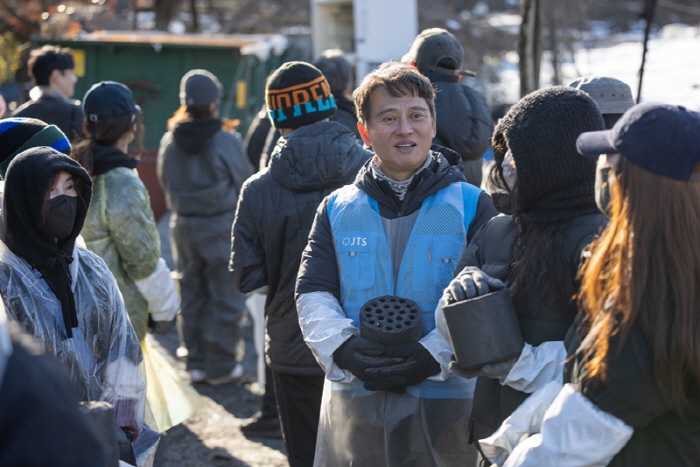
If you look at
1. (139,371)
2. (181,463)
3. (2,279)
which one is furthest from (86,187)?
(181,463)

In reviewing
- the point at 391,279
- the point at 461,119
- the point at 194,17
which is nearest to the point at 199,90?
the point at 461,119

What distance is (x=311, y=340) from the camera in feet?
9.20

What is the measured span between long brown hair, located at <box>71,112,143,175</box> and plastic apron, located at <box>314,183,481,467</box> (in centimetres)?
179

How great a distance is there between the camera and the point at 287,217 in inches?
148

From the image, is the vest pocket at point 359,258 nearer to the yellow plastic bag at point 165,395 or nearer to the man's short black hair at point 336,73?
the yellow plastic bag at point 165,395

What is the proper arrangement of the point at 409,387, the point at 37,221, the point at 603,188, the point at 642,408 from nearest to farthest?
the point at 642,408 < the point at 603,188 < the point at 37,221 < the point at 409,387

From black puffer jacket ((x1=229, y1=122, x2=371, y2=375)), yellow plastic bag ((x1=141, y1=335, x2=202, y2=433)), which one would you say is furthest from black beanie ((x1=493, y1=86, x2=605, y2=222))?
yellow plastic bag ((x1=141, y1=335, x2=202, y2=433))

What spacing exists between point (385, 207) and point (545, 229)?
31.7 inches

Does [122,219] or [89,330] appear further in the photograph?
[122,219]

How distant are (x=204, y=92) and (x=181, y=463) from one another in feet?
8.31

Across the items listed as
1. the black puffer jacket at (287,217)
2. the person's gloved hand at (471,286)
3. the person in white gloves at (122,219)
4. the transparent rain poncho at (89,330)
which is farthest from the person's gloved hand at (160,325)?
the person's gloved hand at (471,286)

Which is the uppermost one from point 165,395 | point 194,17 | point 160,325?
point 194,17

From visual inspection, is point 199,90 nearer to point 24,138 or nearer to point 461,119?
point 461,119

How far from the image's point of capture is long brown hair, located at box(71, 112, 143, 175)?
13.6 ft
